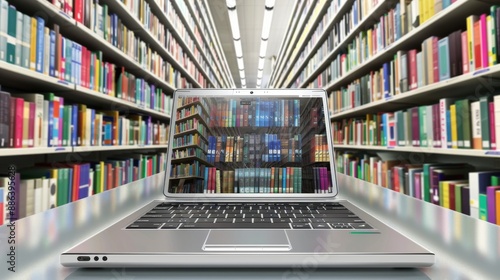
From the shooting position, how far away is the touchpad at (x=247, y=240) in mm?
342

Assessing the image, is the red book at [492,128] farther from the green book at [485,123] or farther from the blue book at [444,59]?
the blue book at [444,59]

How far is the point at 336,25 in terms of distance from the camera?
10.3ft

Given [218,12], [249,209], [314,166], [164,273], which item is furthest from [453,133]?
[218,12]

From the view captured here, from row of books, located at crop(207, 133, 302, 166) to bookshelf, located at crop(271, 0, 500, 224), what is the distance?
0.93 m

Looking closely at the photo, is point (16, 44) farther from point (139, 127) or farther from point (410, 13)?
point (410, 13)

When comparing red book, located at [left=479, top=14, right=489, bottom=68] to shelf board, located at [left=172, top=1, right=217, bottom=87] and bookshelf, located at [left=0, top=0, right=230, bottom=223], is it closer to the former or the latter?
bookshelf, located at [left=0, top=0, right=230, bottom=223]

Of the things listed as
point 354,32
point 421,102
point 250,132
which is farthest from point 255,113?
point 354,32

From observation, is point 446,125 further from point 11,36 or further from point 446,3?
point 11,36

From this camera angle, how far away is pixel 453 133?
1.39 m

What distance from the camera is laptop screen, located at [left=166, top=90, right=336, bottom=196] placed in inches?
29.3

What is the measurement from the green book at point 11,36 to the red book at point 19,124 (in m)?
0.17

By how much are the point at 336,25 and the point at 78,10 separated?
248 cm

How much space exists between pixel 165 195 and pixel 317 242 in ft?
1.50

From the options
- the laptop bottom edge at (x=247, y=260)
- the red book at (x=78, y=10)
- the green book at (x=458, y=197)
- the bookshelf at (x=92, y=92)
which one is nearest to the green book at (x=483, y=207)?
the green book at (x=458, y=197)
